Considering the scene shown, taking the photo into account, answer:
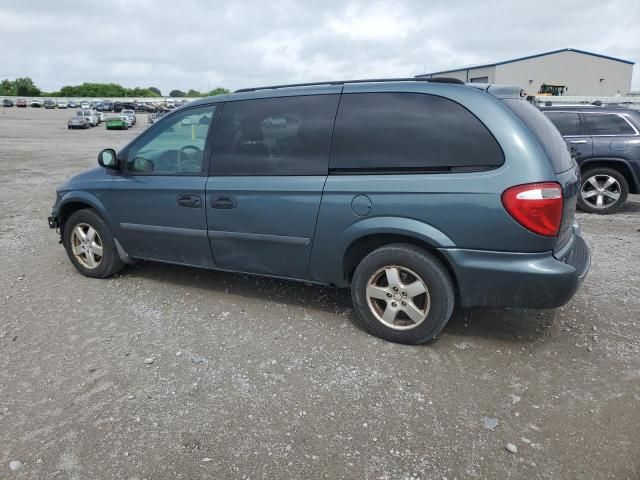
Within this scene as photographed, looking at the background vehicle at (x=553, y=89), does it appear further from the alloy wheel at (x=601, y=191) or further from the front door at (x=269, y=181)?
the front door at (x=269, y=181)

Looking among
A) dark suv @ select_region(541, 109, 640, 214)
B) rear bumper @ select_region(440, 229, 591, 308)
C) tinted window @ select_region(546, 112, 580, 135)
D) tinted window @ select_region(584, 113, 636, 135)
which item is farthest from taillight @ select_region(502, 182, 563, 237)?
tinted window @ select_region(584, 113, 636, 135)

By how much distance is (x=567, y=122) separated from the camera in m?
8.42

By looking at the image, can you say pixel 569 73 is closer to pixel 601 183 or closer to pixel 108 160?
pixel 601 183

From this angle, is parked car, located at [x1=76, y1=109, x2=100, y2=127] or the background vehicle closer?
the background vehicle

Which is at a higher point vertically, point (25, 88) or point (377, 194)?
point (25, 88)

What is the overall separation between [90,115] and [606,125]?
46.6 meters

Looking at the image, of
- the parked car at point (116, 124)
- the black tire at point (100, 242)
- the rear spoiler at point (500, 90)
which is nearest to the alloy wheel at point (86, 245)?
the black tire at point (100, 242)

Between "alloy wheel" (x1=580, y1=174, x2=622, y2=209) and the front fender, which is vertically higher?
"alloy wheel" (x1=580, y1=174, x2=622, y2=209)

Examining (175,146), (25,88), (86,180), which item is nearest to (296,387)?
(175,146)

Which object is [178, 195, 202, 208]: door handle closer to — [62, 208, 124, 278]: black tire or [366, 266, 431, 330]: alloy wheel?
[62, 208, 124, 278]: black tire

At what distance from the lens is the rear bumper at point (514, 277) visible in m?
3.12

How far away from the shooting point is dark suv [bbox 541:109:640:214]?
7.92 m

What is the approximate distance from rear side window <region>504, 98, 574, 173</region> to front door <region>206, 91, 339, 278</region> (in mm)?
1294

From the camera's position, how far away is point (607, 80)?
46.8m
